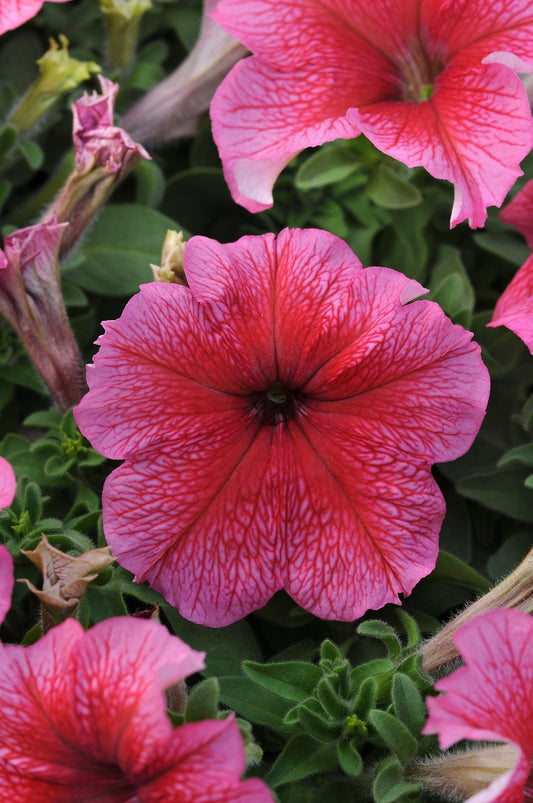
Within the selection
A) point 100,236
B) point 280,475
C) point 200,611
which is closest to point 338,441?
point 280,475

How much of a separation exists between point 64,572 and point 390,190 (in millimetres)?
644

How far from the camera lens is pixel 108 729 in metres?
0.65

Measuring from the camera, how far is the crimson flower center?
886 mm

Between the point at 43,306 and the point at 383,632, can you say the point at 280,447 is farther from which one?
the point at 43,306

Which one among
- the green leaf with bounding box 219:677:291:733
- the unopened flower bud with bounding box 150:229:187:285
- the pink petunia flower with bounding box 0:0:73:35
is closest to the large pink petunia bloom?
the green leaf with bounding box 219:677:291:733

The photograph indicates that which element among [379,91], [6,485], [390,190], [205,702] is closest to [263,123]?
[379,91]

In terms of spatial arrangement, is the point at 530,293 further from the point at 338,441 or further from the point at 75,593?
the point at 75,593

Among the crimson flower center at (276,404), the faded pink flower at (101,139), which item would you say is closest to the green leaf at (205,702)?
the crimson flower center at (276,404)

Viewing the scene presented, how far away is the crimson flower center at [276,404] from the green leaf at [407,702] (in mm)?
275

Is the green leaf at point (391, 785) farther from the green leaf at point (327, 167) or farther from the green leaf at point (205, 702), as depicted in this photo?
the green leaf at point (327, 167)

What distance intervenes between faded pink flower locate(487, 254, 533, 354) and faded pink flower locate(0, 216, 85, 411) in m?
0.45

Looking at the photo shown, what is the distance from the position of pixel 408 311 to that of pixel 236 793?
0.43 meters

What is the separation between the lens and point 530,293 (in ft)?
2.98

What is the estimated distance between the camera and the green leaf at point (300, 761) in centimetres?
76
